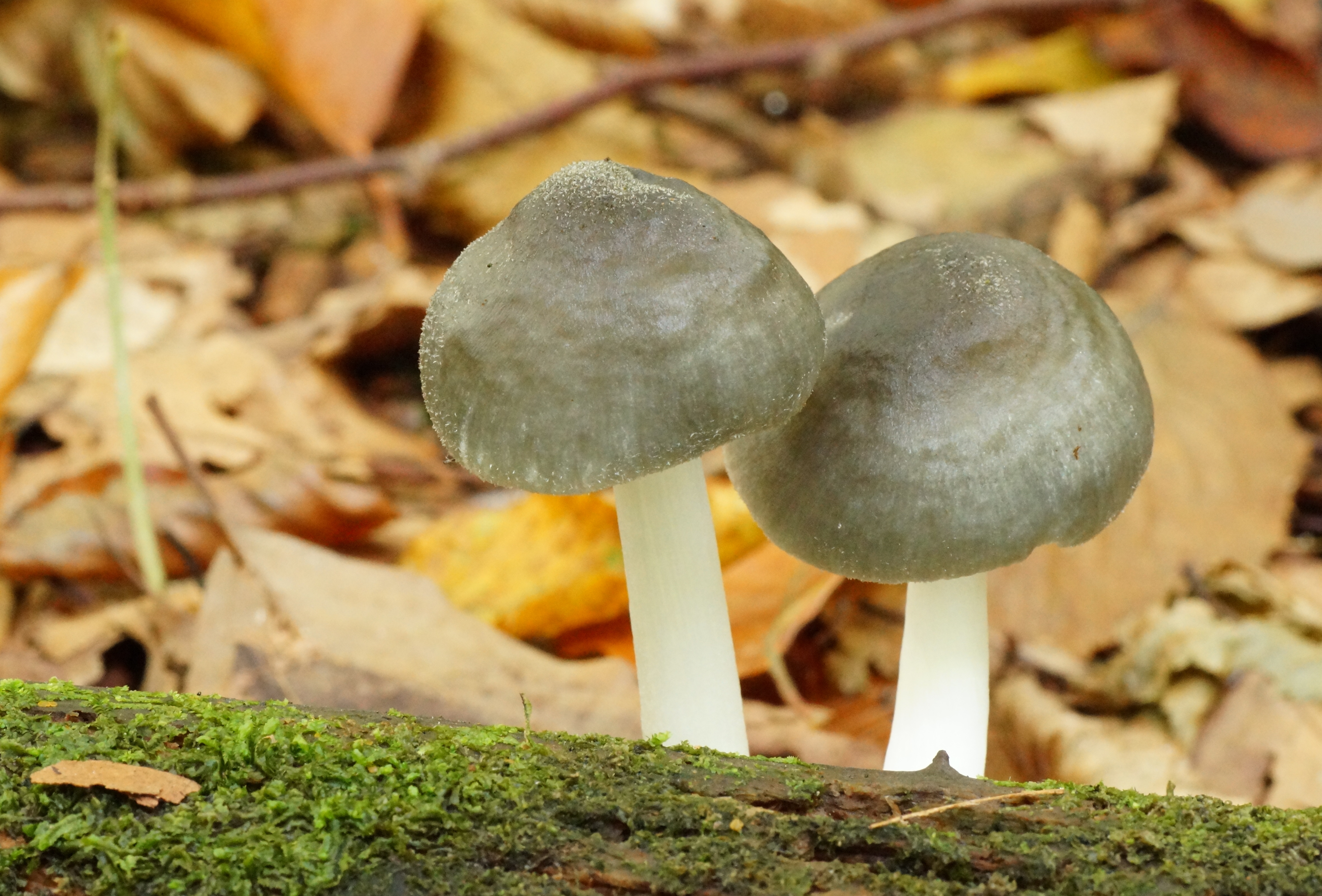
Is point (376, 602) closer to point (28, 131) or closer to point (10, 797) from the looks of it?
point (10, 797)

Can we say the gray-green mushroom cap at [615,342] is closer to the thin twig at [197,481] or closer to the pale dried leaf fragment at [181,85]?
the thin twig at [197,481]

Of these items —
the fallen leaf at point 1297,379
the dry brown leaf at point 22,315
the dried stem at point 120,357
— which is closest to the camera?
the dried stem at point 120,357

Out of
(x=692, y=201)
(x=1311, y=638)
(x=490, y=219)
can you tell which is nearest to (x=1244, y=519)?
(x=1311, y=638)

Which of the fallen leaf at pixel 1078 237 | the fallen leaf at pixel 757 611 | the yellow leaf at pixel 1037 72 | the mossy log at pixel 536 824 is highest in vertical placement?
the yellow leaf at pixel 1037 72

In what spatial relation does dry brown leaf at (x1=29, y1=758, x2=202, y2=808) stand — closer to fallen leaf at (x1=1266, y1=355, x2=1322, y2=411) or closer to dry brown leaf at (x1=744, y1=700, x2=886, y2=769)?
dry brown leaf at (x1=744, y1=700, x2=886, y2=769)

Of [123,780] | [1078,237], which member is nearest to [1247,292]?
[1078,237]

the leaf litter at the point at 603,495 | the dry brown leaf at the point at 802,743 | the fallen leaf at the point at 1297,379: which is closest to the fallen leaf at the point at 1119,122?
the leaf litter at the point at 603,495
